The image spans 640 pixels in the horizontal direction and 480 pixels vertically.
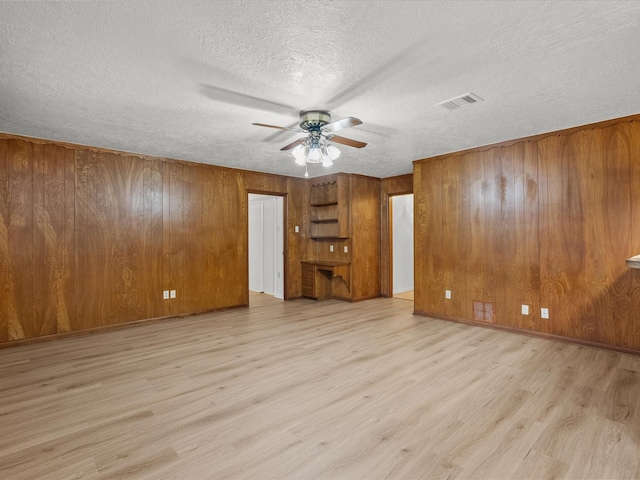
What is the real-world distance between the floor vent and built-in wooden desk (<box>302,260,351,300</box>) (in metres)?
2.33

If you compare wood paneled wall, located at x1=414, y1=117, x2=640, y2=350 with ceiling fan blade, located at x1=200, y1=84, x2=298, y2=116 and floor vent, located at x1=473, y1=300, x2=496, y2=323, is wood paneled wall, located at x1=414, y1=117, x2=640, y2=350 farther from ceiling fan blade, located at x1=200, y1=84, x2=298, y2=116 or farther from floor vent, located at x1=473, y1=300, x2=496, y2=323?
ceiling fan blade, located at x1=200, y1=84, x2=298, y2=116

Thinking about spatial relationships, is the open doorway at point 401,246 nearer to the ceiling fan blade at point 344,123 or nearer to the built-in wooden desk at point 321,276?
the built-in wooden desk at point 321,276

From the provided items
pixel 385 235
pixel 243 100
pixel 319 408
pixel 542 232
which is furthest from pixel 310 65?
pixel 385 235

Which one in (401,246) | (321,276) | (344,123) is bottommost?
(321,276)

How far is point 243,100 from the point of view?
289 cm

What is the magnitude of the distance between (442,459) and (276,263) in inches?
216

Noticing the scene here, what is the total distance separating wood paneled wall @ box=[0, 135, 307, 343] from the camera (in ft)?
13.0

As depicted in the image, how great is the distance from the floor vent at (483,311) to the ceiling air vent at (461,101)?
2647mm

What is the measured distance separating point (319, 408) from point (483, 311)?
301cm

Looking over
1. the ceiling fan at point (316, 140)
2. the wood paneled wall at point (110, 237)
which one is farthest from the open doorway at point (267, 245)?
the ceiling fan at point (316, 140)

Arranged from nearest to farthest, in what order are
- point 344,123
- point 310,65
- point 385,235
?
point 310,65 < point 344,123 < point 385,235

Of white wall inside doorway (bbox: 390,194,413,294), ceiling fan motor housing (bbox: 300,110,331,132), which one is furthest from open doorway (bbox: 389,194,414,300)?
ceiling fan motor housing (bbox: 300,110,331,132)

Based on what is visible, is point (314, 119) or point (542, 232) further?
point (542, 232)

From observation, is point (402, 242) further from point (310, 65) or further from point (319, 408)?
point (310, 65)
